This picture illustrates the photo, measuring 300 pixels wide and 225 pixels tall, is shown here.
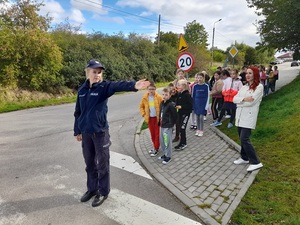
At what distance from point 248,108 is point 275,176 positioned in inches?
52.1

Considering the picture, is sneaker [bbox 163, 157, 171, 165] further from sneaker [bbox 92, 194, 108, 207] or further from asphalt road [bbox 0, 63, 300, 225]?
sneaker [bbox 92, 194, 108, 207]

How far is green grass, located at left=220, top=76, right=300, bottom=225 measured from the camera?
327 cm

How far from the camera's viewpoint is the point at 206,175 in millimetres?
4547

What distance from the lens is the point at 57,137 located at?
7.02 metres

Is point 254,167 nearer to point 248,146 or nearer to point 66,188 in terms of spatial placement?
point 248,146

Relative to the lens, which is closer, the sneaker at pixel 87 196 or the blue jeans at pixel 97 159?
the blue jeans at pixel 97 159

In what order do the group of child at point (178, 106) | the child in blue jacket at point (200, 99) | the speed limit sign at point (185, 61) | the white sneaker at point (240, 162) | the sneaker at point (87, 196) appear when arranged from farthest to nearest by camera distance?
the speed limit sign at point (185, 61) < the child in blue jacket at point (200, 99) < the group of child at point (178, 106) < the white sneaker at point (240, 162) < the sneaker at point (87, 196)

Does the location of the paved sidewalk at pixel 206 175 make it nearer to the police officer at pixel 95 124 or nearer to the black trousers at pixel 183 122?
the black trousers at pixel 183 122

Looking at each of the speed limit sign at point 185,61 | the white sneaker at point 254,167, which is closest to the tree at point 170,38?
the speed limit sign at point 185,61

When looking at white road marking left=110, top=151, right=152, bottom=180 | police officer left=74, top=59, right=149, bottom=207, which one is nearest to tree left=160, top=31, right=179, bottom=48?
white road marking left=110, top=151, right=152, bottom=180

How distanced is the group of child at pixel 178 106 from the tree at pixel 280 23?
19.9 feet

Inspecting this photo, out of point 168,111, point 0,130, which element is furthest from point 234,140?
point 0,130

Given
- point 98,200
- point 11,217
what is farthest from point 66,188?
point 11,217

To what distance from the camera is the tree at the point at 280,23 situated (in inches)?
460
